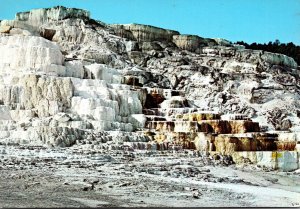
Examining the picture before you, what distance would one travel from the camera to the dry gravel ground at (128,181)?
Answer: 7.64 metres

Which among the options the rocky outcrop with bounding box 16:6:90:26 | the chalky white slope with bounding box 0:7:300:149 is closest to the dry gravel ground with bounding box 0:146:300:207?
the chalky white slope with bounding box 0:7:300:149

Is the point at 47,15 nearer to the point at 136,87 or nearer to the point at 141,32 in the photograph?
the point at 141,32

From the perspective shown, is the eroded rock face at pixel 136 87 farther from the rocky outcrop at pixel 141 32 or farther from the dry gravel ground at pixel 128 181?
the dry gravel ground at pixel 128 181

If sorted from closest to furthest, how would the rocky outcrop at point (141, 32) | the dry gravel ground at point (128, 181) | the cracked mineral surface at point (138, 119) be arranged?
the dry gravel ground at point (128, 181) < the cracked mineral surface at point (138, 119) < the rocky outcrop at point (141, 32)

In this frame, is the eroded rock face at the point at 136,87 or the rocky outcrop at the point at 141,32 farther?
the rocky outcrop at the point at 141,32

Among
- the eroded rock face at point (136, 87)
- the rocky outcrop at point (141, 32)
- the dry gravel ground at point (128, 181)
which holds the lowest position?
the dry gravel ground at point (128, 181)

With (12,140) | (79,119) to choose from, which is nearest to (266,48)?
(79,119)

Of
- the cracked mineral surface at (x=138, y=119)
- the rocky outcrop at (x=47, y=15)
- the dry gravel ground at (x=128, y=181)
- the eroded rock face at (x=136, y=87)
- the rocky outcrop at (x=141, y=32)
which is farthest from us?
the rocky outcrop at (x=141, y=32)

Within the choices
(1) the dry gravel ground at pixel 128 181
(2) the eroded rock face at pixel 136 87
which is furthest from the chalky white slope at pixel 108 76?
(1) the dry gravel ground at pixel 128 181

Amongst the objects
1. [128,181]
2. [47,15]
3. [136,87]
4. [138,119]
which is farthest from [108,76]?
[128,181]

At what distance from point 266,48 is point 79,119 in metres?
39.8

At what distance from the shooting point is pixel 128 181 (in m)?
9.65

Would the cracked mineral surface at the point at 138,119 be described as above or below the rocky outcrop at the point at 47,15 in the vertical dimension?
below

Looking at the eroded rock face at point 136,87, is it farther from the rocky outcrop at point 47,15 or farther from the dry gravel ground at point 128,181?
the dry gravel ground at point 128,181
